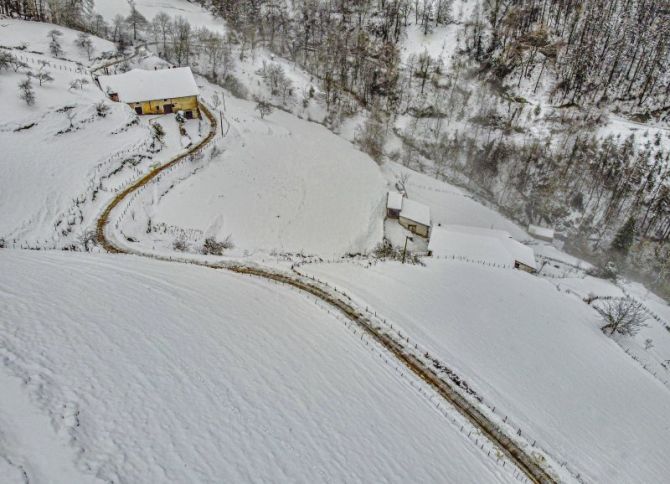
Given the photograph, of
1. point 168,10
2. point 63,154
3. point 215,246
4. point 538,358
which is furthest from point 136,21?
point 538,358

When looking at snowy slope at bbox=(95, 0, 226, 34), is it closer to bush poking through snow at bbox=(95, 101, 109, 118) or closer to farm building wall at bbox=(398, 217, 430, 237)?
bush poking through snow at bbox=(95, 101, 109, 118)

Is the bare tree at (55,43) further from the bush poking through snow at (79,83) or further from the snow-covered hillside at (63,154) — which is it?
the bush poking through snow at (79,83)

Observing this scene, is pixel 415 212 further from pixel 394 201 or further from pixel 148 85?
pixel 148 85

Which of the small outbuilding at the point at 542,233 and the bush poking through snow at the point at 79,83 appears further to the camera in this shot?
the small outbuilding at the point at 542,233

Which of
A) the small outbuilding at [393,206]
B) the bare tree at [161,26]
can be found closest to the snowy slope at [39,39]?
the bare tree at [161,26]

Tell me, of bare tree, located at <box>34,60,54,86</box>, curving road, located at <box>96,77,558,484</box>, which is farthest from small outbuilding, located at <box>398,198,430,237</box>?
bare tree, located at <box>34,60,54,86</box>
